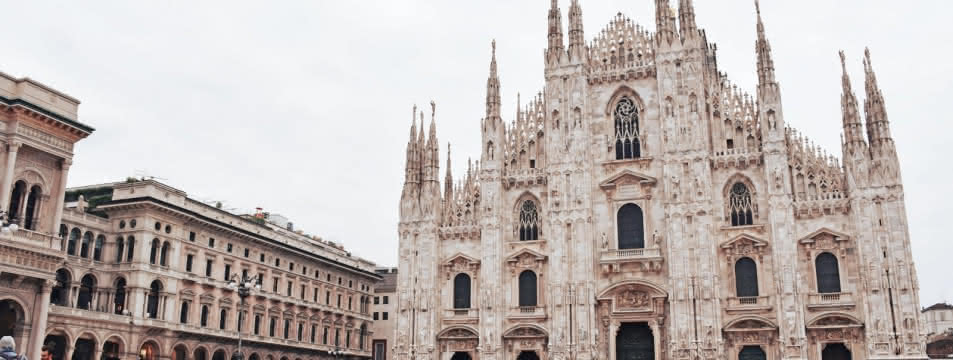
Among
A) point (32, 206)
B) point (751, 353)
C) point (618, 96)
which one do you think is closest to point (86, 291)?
point (32, 206)

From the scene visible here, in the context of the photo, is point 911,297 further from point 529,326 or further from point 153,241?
point 153,241

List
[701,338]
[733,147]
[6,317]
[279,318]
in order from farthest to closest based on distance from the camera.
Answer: [279,318] → [733,147] → [701,338] → [6,317]

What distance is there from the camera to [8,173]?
31.4 meters

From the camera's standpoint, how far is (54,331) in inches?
1499

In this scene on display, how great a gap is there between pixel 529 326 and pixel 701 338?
342 inches

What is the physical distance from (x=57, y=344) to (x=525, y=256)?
23883mm

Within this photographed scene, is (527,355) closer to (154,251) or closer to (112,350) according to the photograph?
(154,251)

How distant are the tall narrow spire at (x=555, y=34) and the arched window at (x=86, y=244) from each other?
1074 inches

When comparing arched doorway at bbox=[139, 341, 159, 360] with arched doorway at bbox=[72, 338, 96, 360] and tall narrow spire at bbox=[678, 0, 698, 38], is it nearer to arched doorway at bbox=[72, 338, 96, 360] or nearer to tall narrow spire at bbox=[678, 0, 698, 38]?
arched doorway at bbox=[72, 338, 96, 360]

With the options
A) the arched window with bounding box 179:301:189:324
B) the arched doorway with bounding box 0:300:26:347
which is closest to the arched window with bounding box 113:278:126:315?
the arched window with bounding box 179:301:189:324

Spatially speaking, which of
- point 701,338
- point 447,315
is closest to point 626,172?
point 701,338

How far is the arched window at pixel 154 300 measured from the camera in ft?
146

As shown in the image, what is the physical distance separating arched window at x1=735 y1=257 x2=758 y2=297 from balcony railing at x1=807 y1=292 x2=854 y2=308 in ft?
8.39

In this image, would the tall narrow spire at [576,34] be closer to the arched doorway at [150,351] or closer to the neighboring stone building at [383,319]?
the arched doorway at [150,351]
